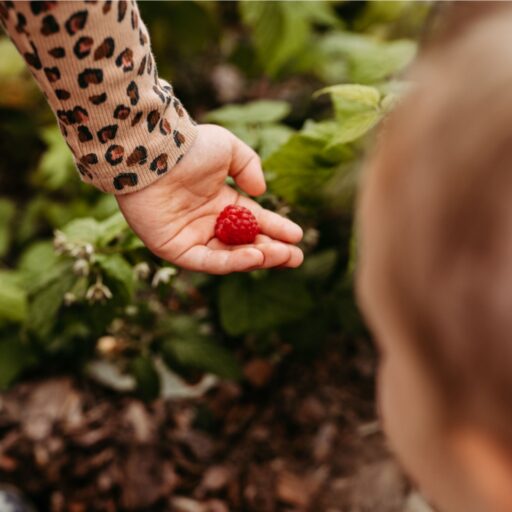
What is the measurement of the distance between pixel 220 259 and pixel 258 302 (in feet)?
1.16

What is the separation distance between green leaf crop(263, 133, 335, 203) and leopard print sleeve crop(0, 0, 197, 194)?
22 centimetres

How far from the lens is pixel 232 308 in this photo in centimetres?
156

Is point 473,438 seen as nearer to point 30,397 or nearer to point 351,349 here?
point 351,349

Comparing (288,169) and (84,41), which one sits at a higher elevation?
(84,41)

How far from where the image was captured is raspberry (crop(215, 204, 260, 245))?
1.27m

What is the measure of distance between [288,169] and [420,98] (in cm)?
80

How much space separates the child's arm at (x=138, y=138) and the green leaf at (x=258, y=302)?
258 millimetres

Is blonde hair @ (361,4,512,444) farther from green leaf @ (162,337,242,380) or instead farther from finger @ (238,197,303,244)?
green leaf @ (162,337,242,380)

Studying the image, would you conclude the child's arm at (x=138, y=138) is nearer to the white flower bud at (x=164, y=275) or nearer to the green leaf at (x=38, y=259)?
the white flower bud at (x=164, y=275)

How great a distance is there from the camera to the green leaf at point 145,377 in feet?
5.72

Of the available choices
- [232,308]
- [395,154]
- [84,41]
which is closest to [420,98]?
[395,154]

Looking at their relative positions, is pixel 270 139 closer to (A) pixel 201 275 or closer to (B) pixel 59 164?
(A) pixel 201 275

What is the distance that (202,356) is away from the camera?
1737 millimetres

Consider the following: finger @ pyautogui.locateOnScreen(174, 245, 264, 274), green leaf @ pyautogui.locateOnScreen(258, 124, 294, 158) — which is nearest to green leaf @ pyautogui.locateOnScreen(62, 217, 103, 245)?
finger @ pyautogui.locateOnScreen(174, 245, 264, 274)
